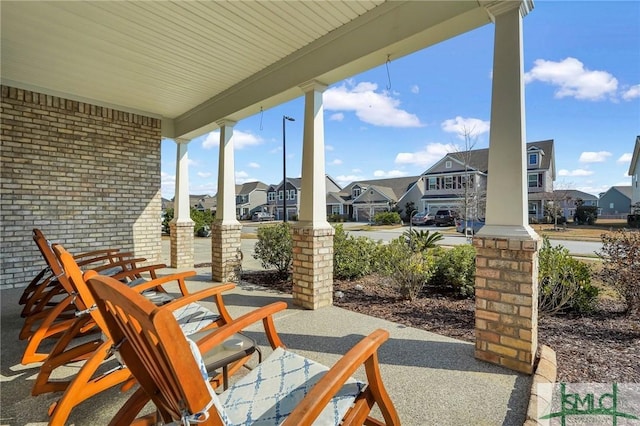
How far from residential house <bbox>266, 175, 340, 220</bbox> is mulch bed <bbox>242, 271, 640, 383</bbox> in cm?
3401

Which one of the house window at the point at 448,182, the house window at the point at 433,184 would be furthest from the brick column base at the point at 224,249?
the house window at the point at 433,184

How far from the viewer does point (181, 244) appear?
6.97 metres

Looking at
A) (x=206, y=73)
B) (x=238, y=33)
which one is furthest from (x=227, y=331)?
(x=206, y=73)

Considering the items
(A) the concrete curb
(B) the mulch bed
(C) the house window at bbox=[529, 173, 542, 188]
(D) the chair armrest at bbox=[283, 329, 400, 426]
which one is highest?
(C) the house window at bbox=[529, 173, 542, 188]

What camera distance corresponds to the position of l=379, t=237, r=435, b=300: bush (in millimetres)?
4367

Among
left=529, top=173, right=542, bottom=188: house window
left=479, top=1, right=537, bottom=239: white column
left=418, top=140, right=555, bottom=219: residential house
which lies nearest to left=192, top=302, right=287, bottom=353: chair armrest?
left=479, top=1, right=537, bottom=239: white column

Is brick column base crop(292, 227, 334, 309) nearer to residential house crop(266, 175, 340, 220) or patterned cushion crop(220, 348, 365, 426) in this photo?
patterned cushion crop(220, 348, 365, 426)

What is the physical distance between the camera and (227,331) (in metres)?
1.72

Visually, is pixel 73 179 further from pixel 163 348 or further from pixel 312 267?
pixel 163 348

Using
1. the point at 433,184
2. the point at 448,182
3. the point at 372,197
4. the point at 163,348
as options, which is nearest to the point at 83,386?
the point at 163,348

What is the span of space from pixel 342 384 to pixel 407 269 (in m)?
3.31

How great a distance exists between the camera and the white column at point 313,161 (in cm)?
424

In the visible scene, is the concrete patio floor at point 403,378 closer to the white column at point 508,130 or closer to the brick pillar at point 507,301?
the brick pillar at point 507,301

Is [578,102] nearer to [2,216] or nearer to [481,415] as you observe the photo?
[481,415]
